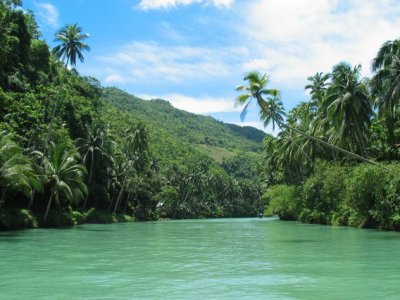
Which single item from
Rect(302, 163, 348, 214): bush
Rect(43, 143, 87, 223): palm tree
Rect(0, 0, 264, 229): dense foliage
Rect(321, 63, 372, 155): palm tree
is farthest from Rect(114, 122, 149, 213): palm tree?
Rect(321, 63, 372, 155): palm tree

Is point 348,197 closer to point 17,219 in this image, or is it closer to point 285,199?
point 285,199

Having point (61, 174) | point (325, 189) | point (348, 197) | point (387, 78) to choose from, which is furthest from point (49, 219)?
point (387, 78)

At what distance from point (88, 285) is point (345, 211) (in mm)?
38210

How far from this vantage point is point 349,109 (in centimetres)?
4534

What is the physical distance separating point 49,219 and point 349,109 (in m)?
31.9

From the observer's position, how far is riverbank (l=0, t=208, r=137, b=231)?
39641mm

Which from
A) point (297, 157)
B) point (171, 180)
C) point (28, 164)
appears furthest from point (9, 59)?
point (171, 180)

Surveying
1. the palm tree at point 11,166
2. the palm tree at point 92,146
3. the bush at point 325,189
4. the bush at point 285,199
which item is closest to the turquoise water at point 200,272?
the palm tree at point 11,166

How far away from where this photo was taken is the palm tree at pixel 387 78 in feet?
118

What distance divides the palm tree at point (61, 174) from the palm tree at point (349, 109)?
87.2 ft

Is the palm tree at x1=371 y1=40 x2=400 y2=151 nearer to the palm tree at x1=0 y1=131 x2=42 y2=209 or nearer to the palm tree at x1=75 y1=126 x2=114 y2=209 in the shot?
the palm tree at x1=0 y1=131 x2=42 y2=209

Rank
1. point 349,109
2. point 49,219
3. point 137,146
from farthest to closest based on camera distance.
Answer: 1. point 137,146
2. point 49,219
3. point 349,109

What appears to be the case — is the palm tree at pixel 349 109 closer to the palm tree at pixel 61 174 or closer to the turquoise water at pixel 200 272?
the turquoise water at pixel 200 272

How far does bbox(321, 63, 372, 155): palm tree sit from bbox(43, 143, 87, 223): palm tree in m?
26.6
